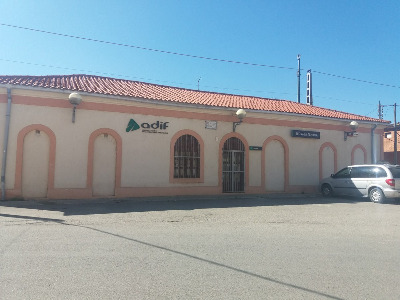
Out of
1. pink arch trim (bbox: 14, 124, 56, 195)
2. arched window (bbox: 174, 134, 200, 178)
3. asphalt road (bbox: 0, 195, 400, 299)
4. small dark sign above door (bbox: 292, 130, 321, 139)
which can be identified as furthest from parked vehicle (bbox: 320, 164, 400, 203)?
pink arch trim (bbox: 14, 124, 56, 195)

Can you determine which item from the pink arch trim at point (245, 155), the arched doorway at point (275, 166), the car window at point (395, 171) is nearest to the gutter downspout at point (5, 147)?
the pink arch trim at point (245, 155)

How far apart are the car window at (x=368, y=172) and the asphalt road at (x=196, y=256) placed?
13.3ft

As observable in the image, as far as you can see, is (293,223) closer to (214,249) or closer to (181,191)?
(214,249)

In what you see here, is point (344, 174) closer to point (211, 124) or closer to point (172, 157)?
point (211, 124)

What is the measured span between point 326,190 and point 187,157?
277 inches

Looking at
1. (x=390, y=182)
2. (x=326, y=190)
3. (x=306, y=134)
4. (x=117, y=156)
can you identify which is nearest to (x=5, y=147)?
(x=117, y=156)

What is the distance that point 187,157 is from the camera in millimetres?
14445

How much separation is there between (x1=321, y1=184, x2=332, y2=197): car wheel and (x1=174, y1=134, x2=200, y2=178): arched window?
20.7 feet

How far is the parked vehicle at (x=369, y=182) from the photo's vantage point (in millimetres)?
12570

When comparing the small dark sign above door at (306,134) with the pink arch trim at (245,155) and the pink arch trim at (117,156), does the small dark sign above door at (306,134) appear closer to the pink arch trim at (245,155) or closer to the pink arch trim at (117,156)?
the pink arch trim at (245,155)

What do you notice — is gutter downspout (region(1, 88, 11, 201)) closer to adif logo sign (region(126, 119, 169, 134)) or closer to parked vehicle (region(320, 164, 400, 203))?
adif logo sign (region(126, 119, 169, 134))

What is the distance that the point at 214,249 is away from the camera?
5.45 metres

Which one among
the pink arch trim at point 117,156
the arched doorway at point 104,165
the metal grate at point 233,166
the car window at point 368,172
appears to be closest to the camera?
the pink arch trim at point 117,156

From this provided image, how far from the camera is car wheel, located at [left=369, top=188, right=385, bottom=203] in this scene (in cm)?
1277
